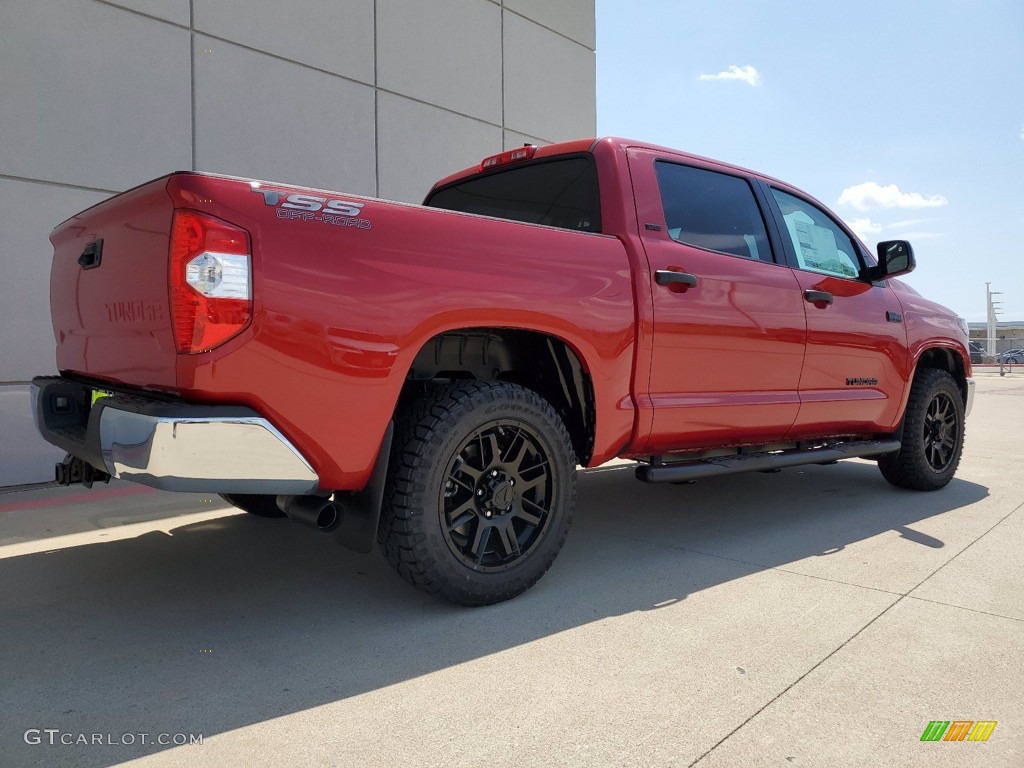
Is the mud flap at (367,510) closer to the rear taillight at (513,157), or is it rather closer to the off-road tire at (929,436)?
the rear taillight at (513,157)

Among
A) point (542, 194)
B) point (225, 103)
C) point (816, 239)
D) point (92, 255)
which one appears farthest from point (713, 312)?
point (225, 103)

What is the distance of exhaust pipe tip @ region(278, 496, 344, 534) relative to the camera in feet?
8.57

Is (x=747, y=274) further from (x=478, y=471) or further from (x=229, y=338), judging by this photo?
(x=229, y=338)

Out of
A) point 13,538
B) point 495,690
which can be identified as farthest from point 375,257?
point 13,538

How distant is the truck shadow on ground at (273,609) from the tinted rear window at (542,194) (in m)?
1.67

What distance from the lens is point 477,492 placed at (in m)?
2.94

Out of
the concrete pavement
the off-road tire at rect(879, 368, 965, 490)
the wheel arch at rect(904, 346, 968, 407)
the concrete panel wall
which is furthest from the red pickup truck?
the concrete panel wall

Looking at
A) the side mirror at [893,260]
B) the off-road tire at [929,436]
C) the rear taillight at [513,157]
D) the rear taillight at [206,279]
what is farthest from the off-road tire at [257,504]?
the off-road tire at [929,436]

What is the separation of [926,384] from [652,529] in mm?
2382

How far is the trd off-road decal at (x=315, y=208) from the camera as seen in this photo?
236cm

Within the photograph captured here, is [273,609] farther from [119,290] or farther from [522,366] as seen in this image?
[522,366]

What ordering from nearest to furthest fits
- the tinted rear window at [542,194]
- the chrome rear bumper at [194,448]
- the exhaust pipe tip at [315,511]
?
1. the chrome rear bumper at [194,448]
2. the exhaust pipe tip at [315,511]
3. the tinted rear window at [542,194]
